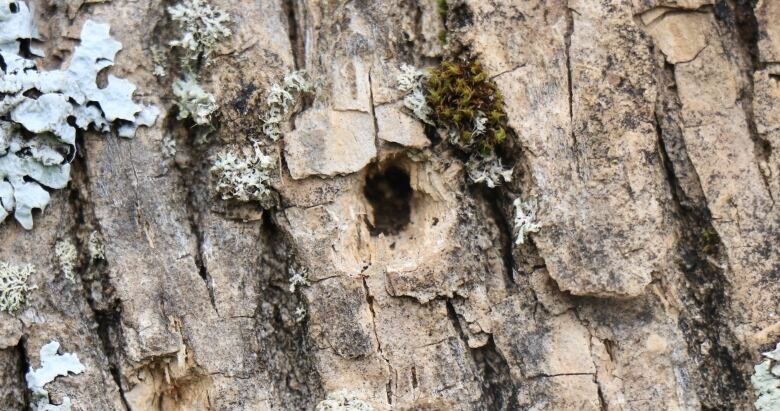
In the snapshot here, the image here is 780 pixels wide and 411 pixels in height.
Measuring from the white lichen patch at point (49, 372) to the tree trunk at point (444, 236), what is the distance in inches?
1.5

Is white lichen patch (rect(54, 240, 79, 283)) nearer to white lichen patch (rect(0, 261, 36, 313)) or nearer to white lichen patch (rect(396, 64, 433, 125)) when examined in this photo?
white lichen patch (rect(0, 261, 36, 313))

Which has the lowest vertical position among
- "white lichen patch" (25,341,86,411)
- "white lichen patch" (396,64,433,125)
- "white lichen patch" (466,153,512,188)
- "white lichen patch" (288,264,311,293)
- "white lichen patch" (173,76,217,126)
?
"white lichen patch" (25,341,86,411)

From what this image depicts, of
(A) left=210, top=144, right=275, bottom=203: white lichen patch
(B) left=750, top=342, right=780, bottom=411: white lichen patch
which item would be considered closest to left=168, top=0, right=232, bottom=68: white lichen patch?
(A) left=210, top=144, right=275, bottom=203: white lichen patch

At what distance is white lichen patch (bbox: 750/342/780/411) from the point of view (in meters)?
3.25

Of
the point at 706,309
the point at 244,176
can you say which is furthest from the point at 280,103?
the point at 706,309

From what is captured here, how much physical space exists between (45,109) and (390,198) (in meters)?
1.71

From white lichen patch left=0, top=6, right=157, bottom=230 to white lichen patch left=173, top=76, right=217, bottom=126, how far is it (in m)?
0.16

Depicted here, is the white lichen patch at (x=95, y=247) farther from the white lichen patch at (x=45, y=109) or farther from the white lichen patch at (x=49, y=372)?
the white lichen patch at (x=49, y=372)

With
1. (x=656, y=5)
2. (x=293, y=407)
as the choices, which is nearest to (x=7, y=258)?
(x=293, y=407)

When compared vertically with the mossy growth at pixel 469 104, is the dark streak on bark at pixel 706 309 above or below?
below

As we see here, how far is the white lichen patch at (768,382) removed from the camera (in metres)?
3.25

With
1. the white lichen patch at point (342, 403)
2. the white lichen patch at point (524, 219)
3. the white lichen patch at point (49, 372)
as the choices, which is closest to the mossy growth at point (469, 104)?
the white lichen patch at point (524, 219)

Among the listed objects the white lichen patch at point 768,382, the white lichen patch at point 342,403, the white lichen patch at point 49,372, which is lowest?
the white lichen patch at point 768,382

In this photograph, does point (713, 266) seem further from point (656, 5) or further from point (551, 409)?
point (656, 5)
